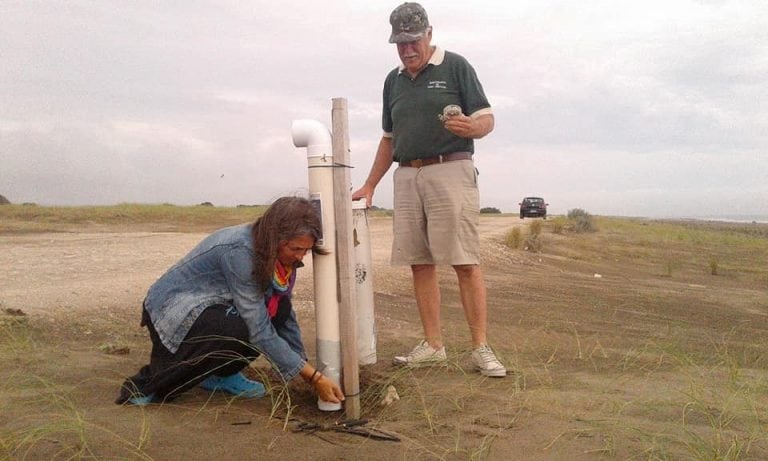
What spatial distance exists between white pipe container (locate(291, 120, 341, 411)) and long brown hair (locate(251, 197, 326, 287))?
25cm

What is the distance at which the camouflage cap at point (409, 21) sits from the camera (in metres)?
3.71

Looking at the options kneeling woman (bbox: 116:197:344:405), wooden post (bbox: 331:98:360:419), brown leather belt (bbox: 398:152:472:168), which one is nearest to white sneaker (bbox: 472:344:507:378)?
wooden post (bbox: 331:98:360:419)

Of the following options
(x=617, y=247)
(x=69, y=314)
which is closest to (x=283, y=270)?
(x=69, y=314)

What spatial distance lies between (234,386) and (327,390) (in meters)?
0.54

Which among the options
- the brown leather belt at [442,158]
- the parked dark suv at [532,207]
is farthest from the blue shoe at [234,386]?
the parked dark suv at [532,207]

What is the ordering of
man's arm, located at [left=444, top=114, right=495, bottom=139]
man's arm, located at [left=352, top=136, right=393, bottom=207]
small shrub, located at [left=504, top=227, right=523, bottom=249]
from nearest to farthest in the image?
man's arm, located at [left=444, top=114, right=495, bottom=139]
man's arm, located at [left=352, top=136, right=393, bottom=207]
small shrub, located at [left=504, top=227, right=523, bottom=249]

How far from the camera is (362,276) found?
380 cm

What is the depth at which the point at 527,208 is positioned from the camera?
4288 centimetres

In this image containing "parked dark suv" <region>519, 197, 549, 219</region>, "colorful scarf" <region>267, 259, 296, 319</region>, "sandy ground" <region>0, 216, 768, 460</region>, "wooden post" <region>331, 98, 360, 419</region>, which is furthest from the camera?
"parked dark suv" <region>519, 197, 549, 219</region>

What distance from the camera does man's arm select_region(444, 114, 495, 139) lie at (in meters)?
3.63

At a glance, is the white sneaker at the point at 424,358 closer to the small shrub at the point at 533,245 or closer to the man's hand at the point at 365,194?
the man's hand at the point at 365,194

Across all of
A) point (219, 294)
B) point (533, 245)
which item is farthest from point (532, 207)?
point (219, 294)

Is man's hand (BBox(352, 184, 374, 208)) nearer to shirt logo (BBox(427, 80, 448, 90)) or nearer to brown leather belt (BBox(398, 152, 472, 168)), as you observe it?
Answer: brown leather belt (BBox(398, 152, 472, 168))

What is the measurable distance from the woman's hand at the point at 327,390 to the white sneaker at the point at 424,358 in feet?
2.39
